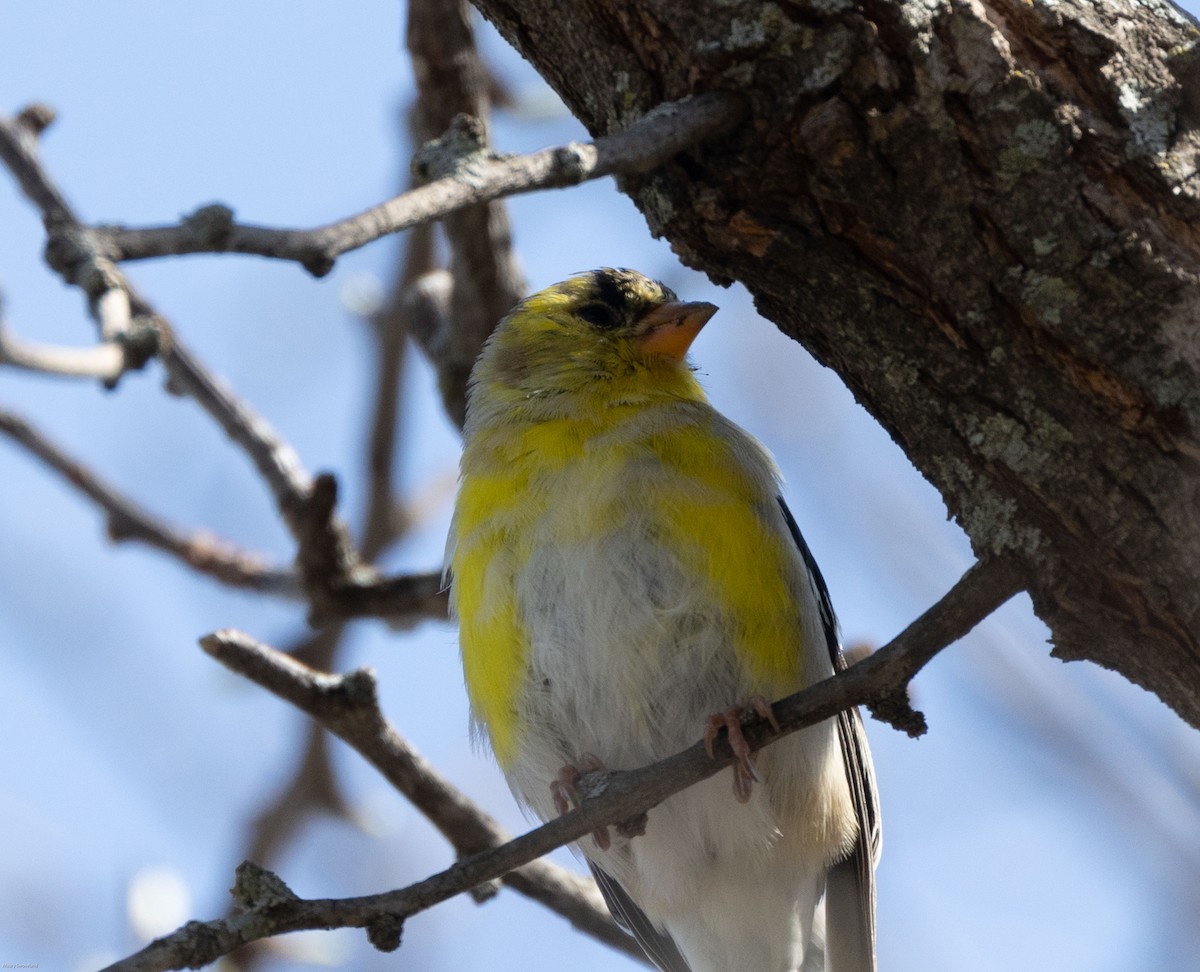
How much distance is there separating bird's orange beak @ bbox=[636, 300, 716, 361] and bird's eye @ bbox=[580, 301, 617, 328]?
0.50 feet

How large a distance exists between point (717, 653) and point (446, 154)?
5.54 ft

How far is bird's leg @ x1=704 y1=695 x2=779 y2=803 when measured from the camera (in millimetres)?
2777

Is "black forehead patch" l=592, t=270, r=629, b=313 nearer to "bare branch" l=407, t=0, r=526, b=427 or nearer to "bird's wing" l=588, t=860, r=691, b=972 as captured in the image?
"bare branch" l=407, t=0, r=526, b=427

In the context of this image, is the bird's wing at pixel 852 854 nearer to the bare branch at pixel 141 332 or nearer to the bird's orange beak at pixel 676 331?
the bird's orange beak at pixel 676 331

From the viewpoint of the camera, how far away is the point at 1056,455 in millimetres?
2316

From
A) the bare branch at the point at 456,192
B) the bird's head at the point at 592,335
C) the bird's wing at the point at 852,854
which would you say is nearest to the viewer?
the bare branch at the point at 456,192

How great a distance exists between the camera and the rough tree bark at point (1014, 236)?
2227 mm

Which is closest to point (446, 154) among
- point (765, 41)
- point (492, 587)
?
point (765, 41)

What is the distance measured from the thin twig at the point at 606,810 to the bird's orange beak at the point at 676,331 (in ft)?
6.20

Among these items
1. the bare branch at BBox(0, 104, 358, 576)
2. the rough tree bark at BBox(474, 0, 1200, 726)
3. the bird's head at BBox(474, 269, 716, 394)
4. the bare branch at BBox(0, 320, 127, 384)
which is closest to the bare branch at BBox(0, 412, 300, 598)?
the bare branch at BBox(0, 104, 358, 576)

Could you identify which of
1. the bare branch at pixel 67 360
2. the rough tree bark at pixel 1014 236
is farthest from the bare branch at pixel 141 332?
the rough tree bark at pixel 1014 236

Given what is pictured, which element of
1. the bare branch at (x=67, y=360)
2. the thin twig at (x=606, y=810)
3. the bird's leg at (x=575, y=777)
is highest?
the bare branch at (x=67, y=360)

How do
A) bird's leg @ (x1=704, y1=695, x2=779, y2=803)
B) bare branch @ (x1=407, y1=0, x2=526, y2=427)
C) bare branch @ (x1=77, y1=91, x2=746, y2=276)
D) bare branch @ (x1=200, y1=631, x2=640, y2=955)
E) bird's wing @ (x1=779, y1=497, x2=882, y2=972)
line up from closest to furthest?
bare branch @ (x1=77, y1=91, x2=746, y2=276)
bird's leg @ (x1=704, y1=695, x2=779, y2=803)
bare branch @ (x1=200, y1=631, x2=640, y2=955)
bird's wing @ (x1=779, y1=497, x2=882, y2=972)
bare branch @ (x1=407, y1=0, x2=526, y2=427)

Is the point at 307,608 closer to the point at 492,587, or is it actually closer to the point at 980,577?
the point at 492,587
